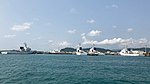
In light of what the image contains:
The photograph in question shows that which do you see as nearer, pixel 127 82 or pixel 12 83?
pixel 12 83

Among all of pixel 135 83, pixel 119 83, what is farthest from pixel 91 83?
pixel 135 83

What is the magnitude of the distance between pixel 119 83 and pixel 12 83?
606 inches

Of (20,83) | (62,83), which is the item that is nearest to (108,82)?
(62,83)

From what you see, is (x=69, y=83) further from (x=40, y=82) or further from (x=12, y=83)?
(x=12, y=83)

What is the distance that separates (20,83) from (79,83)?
27.5ft

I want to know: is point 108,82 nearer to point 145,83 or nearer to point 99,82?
point 99,82

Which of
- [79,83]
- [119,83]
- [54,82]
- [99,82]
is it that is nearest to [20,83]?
[54,82]

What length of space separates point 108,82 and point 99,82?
1348 mm

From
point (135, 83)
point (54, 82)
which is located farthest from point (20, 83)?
point (135, 83)

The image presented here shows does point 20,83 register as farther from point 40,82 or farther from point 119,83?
A: point 119,83

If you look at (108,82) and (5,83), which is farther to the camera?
(108,82)

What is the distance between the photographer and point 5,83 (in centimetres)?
3559

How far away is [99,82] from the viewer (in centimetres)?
Result: 3825

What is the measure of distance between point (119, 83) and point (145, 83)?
4055 mm
